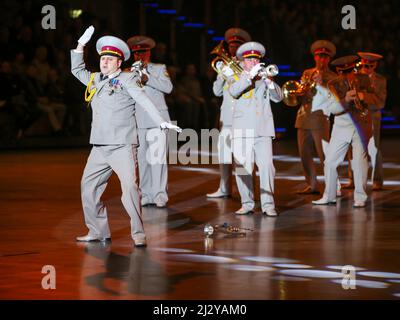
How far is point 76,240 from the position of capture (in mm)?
11086

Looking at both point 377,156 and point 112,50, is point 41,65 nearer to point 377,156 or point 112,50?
point 377,156

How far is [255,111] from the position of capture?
13062 mm

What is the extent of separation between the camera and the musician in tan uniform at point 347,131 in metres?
14.0

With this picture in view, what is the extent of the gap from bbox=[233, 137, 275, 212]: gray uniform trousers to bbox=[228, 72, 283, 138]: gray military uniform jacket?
0.32ft

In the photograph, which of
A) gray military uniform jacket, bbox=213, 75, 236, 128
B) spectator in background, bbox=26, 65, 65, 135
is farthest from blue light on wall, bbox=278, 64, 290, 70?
gray military uniform jacket, bbox=213, 75, 236, 128

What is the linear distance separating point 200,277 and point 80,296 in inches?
48.5

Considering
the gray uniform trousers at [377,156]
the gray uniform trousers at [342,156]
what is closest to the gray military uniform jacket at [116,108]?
the gray uniform trousers at [342,156]

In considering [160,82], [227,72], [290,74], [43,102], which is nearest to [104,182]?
[160,82]

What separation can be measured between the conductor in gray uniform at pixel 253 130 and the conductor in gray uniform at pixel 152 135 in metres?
1.19

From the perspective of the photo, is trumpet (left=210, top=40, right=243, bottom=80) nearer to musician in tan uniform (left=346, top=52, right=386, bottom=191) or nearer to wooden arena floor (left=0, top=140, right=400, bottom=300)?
wooden arena floor (left=0, top=140, right=400, bottom=300)

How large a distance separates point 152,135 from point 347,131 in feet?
8.16

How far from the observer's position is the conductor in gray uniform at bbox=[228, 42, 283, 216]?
12922 millimetres
